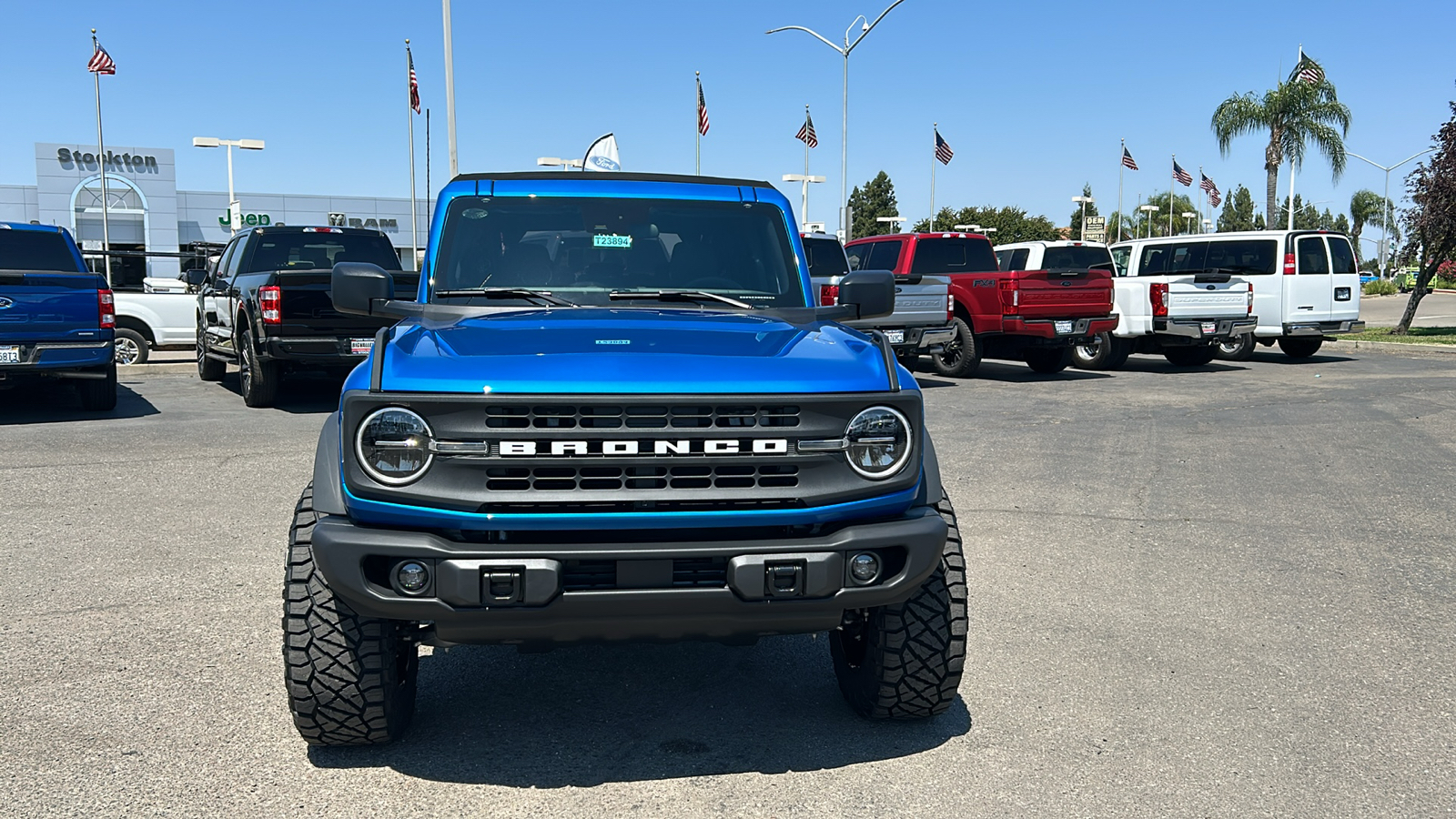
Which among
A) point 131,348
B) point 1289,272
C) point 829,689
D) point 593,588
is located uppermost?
point 1289,272

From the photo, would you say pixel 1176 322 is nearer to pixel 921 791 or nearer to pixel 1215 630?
pixel 1215 630

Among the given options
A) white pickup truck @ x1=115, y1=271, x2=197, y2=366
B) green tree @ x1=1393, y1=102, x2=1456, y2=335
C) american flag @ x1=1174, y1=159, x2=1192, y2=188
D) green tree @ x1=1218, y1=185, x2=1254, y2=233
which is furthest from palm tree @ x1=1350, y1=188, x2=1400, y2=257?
white pickup truck @ x1=115, y1=271, x2=197, y2=366

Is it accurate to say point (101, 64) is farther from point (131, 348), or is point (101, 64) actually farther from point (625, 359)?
point (625, 359)

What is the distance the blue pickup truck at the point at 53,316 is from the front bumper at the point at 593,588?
9.52m

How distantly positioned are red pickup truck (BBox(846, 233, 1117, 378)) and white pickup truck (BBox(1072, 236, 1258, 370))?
719 millimetres

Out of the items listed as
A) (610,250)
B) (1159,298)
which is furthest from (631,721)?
(1159,298)

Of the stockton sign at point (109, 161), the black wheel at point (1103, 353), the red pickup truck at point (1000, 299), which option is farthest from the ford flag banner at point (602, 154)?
the stockton sign at point (109, 161)

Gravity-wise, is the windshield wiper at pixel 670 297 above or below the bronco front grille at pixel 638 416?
above

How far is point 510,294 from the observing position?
176 inches

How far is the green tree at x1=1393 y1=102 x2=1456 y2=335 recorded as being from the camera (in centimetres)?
2602

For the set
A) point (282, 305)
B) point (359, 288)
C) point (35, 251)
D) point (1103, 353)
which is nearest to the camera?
point (359, 288)

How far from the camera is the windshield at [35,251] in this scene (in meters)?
11.5

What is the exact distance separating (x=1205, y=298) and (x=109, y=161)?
49.4 meters

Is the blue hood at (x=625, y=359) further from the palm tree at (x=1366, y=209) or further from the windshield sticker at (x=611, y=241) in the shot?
the palm tree at (x=1366, y=209)
